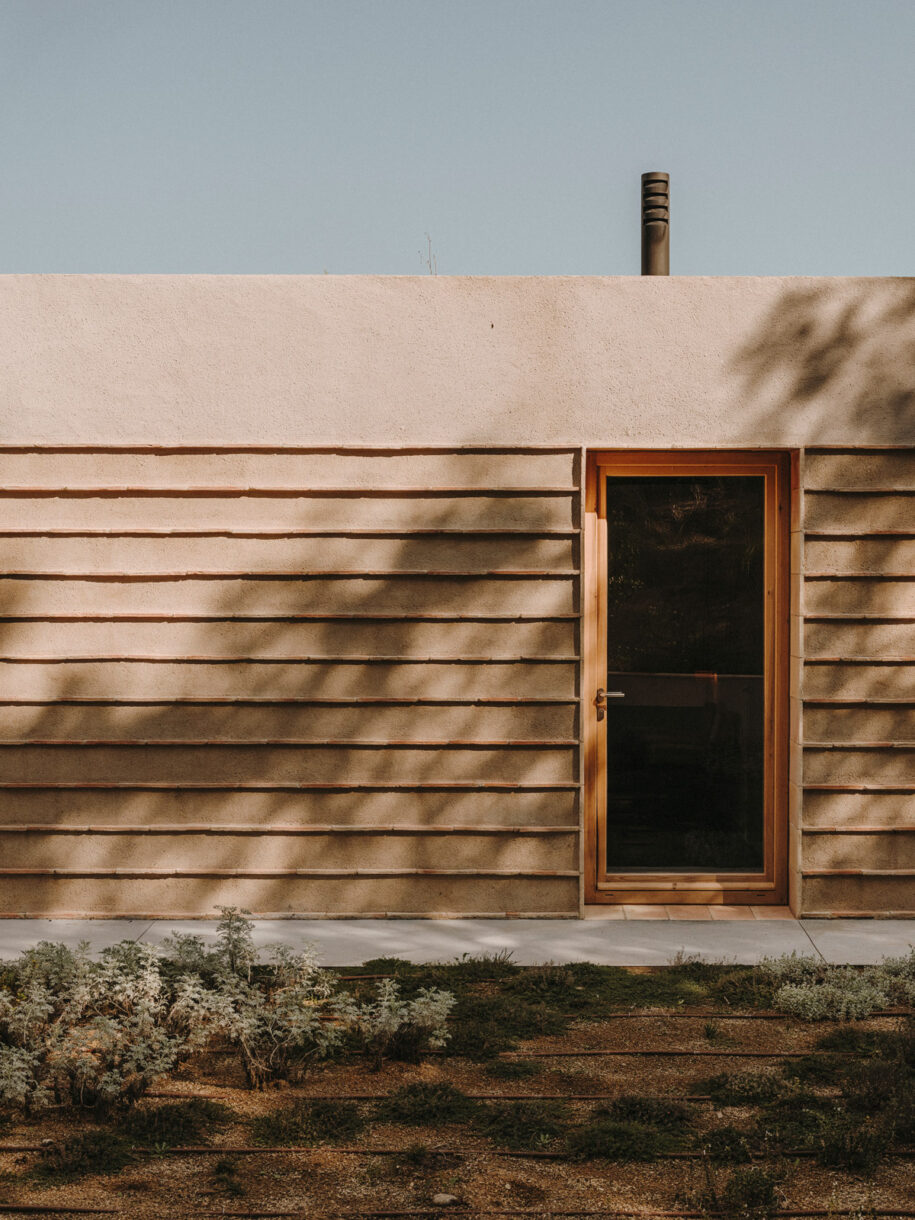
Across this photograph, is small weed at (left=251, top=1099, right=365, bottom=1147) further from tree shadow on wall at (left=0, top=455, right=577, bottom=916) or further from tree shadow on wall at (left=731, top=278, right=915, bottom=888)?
tree shadow on wall at (left=731, top=278, right=915, bottom=888)

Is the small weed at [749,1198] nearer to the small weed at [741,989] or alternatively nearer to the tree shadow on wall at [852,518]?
the small weed at [741,989]

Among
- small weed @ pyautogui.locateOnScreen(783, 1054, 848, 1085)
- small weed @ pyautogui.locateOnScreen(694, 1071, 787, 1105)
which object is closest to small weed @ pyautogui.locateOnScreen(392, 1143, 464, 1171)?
small weed @ pyautogui.locateOnScreen(694, 1071, 787, 1105)

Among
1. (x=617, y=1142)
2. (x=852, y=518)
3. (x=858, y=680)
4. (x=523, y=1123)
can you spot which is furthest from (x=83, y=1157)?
(x=852, y=518)

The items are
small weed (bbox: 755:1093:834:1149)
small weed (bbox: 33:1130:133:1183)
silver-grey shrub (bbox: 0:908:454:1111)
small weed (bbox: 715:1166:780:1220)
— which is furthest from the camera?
silver-grey shrub (bbox: 0:908:454:1111)

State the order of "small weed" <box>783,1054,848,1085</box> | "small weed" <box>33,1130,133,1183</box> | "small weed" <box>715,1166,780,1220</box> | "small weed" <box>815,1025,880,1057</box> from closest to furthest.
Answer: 1. "small weed" <box>715,1166,780,1220</box>
2. "small weed" <box>33,1130,133,1183</box>
3. "small weed" <box>783,1054,848,1085</box>
4. "small weed" <box>815,1025,880,1057</box>

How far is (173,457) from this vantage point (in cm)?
610

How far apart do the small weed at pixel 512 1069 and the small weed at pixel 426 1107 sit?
0.21 m

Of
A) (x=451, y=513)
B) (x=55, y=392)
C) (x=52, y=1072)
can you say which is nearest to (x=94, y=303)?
(x=55, y=392)

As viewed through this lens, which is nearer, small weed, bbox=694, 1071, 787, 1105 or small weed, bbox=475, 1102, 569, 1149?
small weed, bbox=475, 1102, 569, 1149

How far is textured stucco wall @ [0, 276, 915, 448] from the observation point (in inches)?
238

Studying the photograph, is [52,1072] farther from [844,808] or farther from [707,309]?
[707,309]

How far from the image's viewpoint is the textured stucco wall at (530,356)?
6035 millimetres

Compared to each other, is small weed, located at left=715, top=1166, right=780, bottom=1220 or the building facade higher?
the building facade

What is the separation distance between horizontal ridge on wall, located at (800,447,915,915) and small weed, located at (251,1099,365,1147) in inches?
121
